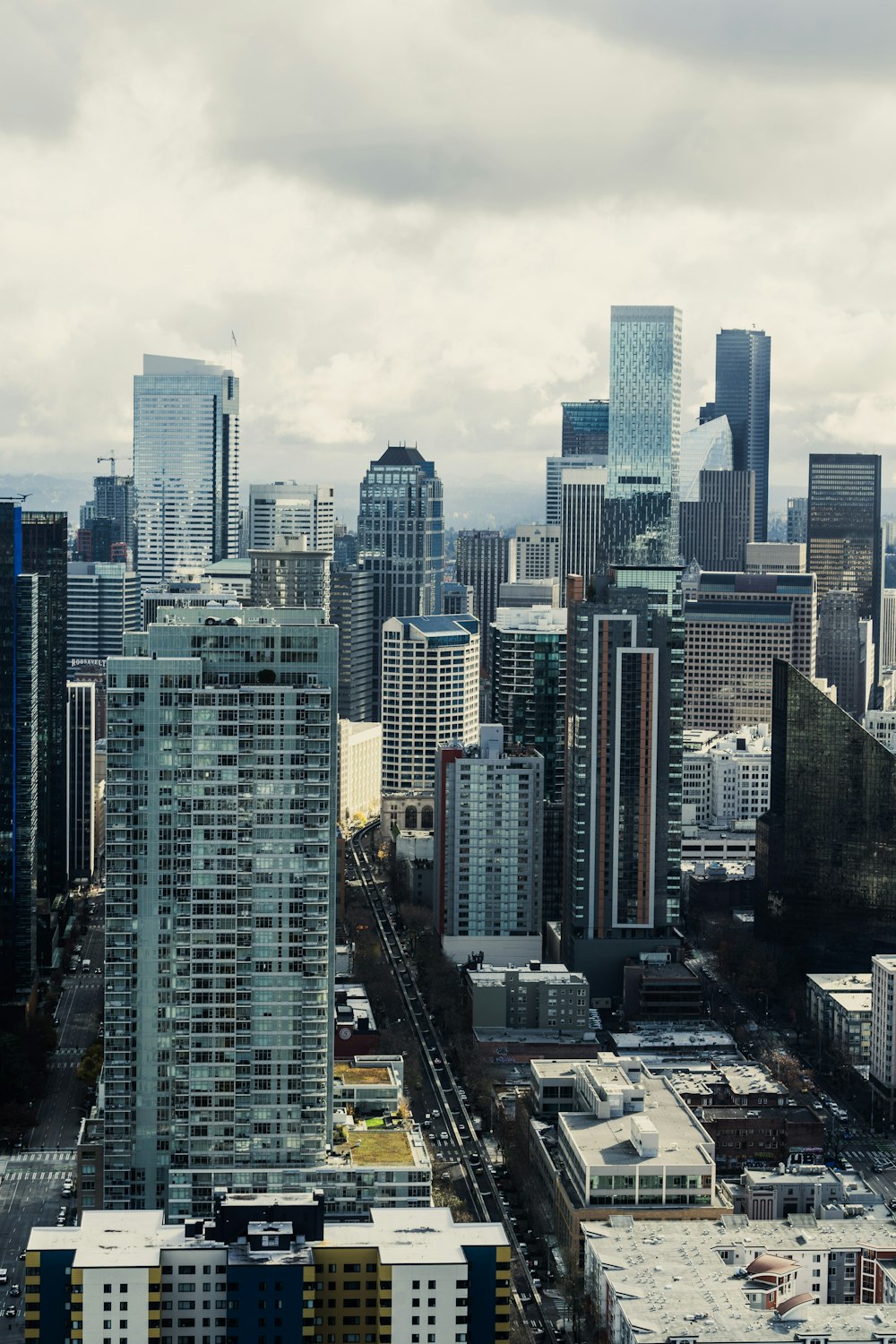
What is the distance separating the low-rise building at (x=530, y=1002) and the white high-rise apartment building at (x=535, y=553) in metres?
77.4

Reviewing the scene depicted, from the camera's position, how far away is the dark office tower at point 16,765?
69188mm

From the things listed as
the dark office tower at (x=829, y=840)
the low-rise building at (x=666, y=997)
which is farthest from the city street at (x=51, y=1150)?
the dark office tower at (x=829, y=840)

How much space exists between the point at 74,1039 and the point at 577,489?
7536 centimetres

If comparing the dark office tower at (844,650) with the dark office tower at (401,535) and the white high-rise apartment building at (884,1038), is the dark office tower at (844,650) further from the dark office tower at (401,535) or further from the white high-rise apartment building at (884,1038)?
the white high-rise apartment building at (884,1038)

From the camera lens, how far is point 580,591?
7206 centimetres

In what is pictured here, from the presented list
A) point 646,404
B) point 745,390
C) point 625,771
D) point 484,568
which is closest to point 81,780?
point 625,771

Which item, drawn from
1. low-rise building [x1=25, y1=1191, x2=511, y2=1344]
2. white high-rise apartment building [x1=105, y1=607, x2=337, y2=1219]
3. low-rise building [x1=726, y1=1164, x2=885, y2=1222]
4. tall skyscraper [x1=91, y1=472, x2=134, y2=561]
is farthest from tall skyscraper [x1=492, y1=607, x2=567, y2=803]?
tall skyscraper [x1=91, y1=472, x2=134, y2=561]

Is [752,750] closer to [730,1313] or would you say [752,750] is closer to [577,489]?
[577,489]

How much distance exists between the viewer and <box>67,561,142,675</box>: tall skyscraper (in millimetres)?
119875

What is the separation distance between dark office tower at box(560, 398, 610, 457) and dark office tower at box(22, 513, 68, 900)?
2619 inches

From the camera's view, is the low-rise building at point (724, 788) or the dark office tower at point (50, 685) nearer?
the dark office tower at point (50, 685)

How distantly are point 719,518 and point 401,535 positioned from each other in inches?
1524

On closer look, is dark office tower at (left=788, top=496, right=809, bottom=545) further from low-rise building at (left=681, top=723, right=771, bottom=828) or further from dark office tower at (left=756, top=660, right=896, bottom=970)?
dark office tower at (left=756, top=660, right=896, bottom=970)

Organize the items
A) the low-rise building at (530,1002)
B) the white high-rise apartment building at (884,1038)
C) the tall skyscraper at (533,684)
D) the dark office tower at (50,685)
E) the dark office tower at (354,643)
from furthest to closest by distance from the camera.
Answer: the dark office tower at (354,643) → the tall skyscraper at (533,684) → the dark office tower at (50,685) → the low-rise building at (530,1002) → the white high-rise apartment building at (884,1038)
